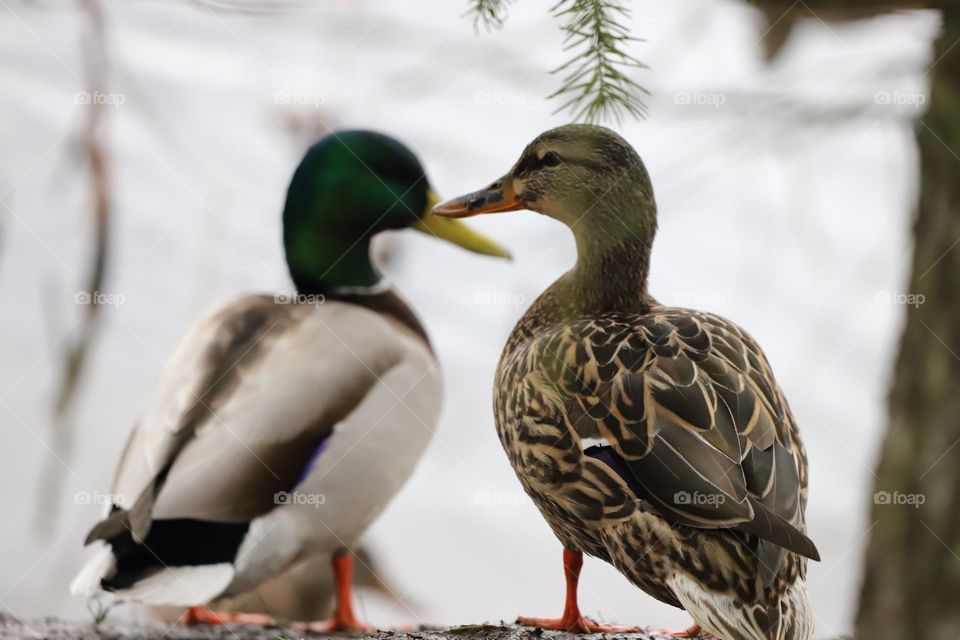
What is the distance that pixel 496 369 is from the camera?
2.25 metres

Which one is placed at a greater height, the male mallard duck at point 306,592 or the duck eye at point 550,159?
the duck eye at point 550,159

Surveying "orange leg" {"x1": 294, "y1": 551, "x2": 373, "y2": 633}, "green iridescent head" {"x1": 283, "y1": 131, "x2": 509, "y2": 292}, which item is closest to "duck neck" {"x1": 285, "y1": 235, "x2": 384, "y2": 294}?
"green iridescent head" {"x1": 283, "y1": 131, "x2": 509, "y2": 292}

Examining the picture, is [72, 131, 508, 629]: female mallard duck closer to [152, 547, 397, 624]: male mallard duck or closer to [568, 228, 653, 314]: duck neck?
[152, 547, 397, 624]: male mallard duck

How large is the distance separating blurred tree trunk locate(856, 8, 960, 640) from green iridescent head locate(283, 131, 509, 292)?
158 centimetres

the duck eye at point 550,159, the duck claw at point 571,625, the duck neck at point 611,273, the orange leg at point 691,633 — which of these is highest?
the duck eye at point 550,159

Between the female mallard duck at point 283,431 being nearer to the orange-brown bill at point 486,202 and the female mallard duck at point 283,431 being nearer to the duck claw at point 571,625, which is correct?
the duck claw at point 571,625

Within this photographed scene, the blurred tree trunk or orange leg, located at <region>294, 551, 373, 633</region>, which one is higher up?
the blurred tree trunk

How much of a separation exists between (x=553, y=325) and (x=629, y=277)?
0.63ft

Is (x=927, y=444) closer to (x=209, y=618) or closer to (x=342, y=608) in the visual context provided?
(x=342, y=608)

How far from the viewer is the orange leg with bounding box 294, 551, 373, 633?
3.27 meters

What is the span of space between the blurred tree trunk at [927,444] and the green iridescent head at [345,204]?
158cm

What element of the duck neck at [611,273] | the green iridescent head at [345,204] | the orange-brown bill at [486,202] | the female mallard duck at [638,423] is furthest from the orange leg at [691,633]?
the green iridescent head at [345,204]

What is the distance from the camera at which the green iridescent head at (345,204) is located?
395 centimetres

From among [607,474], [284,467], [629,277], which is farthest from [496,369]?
[284,467]
